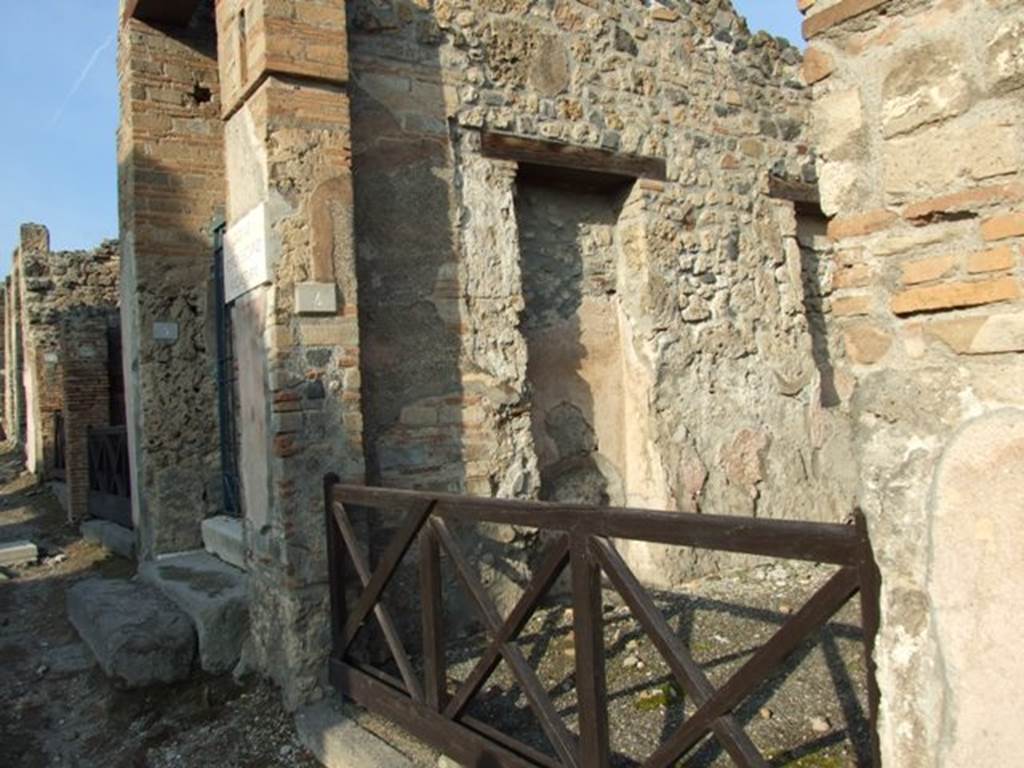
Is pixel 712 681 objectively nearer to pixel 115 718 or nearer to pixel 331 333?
pixel 331 333

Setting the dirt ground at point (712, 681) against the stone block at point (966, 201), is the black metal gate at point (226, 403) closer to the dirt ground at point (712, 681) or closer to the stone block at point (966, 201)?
the dirt ground at point (712, 681)

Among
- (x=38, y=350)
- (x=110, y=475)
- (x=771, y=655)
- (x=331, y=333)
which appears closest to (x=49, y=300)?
(x=38, y=350)

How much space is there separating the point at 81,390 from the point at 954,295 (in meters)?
10.1

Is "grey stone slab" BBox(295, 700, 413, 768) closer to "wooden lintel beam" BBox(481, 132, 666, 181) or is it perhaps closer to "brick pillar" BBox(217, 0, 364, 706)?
"brick pillar" BBox(217, 0, 364, 706)

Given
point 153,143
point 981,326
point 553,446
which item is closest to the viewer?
point 981,326

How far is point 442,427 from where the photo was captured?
4.11m

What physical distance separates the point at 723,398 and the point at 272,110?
3162 mm

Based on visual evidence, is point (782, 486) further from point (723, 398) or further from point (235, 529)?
point (235, 529)

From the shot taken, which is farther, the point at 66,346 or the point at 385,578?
the point at 66,346

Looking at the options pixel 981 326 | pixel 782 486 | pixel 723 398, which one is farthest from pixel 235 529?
pixel 981 326

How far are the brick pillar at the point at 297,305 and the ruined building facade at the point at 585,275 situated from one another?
14mm

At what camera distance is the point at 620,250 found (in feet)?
16.6

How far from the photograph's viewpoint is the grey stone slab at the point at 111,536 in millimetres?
6875

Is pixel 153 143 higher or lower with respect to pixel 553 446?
higher
